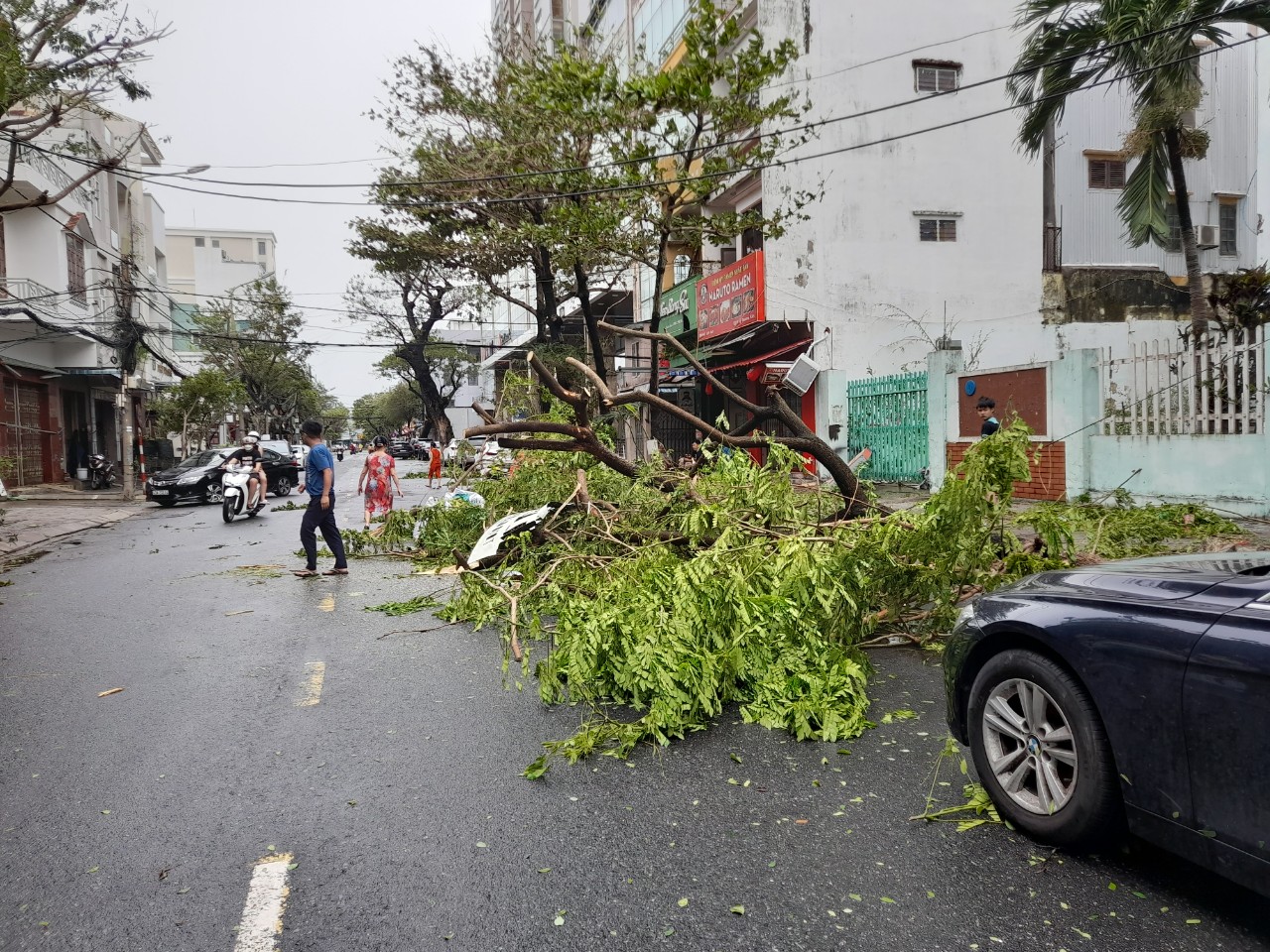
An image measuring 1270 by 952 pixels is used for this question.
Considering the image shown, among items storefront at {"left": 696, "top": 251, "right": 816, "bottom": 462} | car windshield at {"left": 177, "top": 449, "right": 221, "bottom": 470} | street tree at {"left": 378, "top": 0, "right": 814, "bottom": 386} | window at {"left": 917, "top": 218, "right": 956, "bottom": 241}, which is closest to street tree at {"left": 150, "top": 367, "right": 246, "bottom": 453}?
car windshield at {"left": 177, "top": 449, "right": 221, "bottom": 470}

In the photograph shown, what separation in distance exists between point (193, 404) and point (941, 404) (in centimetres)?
2863

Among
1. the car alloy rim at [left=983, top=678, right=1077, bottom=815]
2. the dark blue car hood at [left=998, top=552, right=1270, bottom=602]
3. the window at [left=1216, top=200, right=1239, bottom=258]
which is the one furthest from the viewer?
the window at [left=1216, top=200, right=1239, bottom=258]

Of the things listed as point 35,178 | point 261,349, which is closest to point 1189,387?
point 35,178

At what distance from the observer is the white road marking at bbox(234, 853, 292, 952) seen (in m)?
2.73

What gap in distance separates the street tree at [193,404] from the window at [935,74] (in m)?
26.2

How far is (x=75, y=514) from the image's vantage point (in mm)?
19875

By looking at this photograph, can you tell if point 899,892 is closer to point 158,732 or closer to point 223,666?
point 158,732

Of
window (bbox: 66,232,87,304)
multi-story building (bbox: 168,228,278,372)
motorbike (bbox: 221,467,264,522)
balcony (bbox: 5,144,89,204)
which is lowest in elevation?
motorbike (bbox: 221,467,264,522)

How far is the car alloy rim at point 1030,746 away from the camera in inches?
123

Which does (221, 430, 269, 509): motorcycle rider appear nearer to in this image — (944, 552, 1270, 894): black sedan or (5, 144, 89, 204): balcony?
(5, 144, 89, 204): balcony

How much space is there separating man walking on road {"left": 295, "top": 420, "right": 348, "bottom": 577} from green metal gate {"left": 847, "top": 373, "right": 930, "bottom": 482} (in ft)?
36.4

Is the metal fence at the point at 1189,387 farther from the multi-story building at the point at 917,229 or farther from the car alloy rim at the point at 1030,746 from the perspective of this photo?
the car alloy rim at the point at 1030,746

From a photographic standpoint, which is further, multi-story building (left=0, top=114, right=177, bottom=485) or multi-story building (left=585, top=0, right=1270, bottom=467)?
multi-story building (left=0, top=114, right=177, bottom=485)

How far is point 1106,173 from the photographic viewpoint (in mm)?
23297
